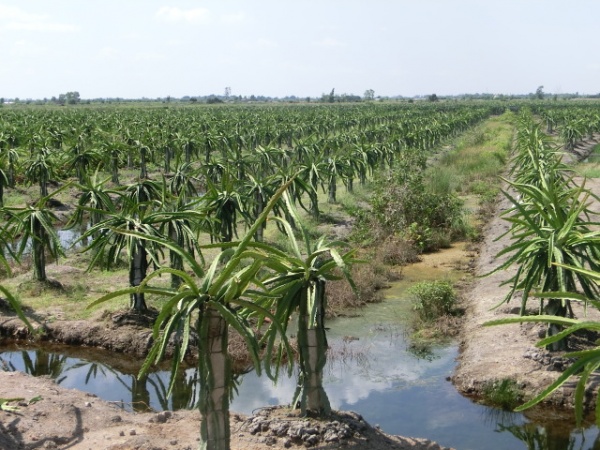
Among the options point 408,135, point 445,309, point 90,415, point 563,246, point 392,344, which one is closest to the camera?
point 90,415

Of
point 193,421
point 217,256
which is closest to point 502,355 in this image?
point 193,421

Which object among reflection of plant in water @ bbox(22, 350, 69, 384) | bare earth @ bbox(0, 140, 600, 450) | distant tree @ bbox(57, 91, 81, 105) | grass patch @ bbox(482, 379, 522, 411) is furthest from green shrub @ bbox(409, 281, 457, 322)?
distant tree @ bbox(57, 91, 81, 105)

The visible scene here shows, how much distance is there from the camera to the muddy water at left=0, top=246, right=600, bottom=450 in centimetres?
888

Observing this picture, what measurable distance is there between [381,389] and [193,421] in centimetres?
352

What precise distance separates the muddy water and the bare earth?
0.45 metres

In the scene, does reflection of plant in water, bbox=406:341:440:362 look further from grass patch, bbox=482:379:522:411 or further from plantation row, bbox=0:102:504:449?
plantation row, bbox=0:102:504:449

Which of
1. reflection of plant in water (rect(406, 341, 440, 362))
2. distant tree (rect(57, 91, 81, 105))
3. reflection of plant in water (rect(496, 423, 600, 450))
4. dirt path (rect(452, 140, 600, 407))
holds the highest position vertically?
distant tree (rect(57, 91, 81, 105))

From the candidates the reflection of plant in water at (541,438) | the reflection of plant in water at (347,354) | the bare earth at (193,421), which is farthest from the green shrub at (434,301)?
the reflection of plant in water at (541,438)

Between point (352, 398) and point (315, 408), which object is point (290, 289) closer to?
point (315, 408)

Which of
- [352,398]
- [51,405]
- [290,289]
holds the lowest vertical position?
[352,398]

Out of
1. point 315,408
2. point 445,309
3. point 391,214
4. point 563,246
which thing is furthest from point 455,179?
point 315,408

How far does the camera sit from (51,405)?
816cm

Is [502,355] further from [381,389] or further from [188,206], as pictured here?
[188,206]

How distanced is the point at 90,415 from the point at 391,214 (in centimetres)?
1295
